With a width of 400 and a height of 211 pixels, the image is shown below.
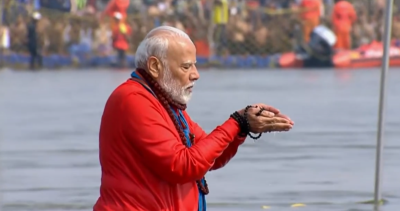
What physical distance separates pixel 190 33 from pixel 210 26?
64 centimetres

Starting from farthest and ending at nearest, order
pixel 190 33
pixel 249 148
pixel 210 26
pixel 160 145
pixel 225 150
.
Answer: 1. pixel 210 26
2. pixel 190 33
3. pixel 249 148
4. pixel 225 150
5. pixel 160 145

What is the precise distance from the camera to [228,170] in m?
11.4

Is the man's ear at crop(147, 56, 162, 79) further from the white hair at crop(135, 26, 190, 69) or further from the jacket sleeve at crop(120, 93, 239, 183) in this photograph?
the jacket sleeve at crop(120, 93, 239, 183)

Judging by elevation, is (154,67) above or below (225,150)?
above

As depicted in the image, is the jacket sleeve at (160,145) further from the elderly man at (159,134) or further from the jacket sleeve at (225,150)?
the jacket sleeve at (225,150)

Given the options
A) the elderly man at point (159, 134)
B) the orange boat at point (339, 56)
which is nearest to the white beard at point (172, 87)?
the elderly man at point (159, 134)

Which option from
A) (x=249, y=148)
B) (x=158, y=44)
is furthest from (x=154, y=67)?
(x=249, y=148)

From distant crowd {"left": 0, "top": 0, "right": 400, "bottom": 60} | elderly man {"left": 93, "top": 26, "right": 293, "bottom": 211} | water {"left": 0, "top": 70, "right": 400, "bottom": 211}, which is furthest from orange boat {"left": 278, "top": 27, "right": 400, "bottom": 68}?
elderly man {"left": 93, "top": 26, "right": 293, "bottom": 211}

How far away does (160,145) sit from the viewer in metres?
4.64

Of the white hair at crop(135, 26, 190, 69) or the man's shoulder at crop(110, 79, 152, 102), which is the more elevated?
the white hair at crop(135, 26, 190, 69)

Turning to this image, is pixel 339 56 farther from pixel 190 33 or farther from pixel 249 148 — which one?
pixel 249 148

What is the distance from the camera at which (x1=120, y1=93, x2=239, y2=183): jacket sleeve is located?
4645 mm

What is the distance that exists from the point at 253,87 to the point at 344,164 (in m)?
12.6

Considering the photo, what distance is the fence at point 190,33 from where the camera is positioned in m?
33.2
